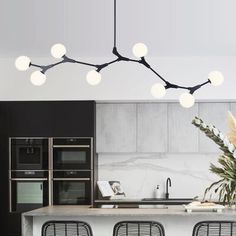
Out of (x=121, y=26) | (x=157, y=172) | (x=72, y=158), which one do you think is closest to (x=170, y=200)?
(x=157, y=172)

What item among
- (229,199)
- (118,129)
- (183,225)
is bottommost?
(183,225)

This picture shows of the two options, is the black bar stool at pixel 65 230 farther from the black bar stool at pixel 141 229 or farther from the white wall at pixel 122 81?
the white wall at pixel 122 81

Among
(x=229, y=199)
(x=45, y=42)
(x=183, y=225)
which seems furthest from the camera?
(x=45, y=42)

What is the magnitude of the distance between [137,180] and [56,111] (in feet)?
5.21

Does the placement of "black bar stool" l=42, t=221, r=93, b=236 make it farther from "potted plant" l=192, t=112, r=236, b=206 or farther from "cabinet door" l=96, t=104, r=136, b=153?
"potted plant" l=192, t=112, r=236, b=206

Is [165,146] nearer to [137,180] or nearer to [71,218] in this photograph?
[137,180]

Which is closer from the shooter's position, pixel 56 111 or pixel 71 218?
pixel 71 218

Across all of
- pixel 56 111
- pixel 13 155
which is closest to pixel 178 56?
pixel 56 111

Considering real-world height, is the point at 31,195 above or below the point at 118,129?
below

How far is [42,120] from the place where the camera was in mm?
7254

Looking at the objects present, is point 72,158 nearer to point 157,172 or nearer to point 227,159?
point 157,172

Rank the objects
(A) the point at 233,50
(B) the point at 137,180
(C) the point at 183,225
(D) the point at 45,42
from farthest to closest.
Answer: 1. (B) the point at 137,180
2. (A) the point at 233,50
3. (D) the point at 45,42
4. (C) the point at 183,225

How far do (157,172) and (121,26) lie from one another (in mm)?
2878

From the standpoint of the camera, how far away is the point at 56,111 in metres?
7.25
